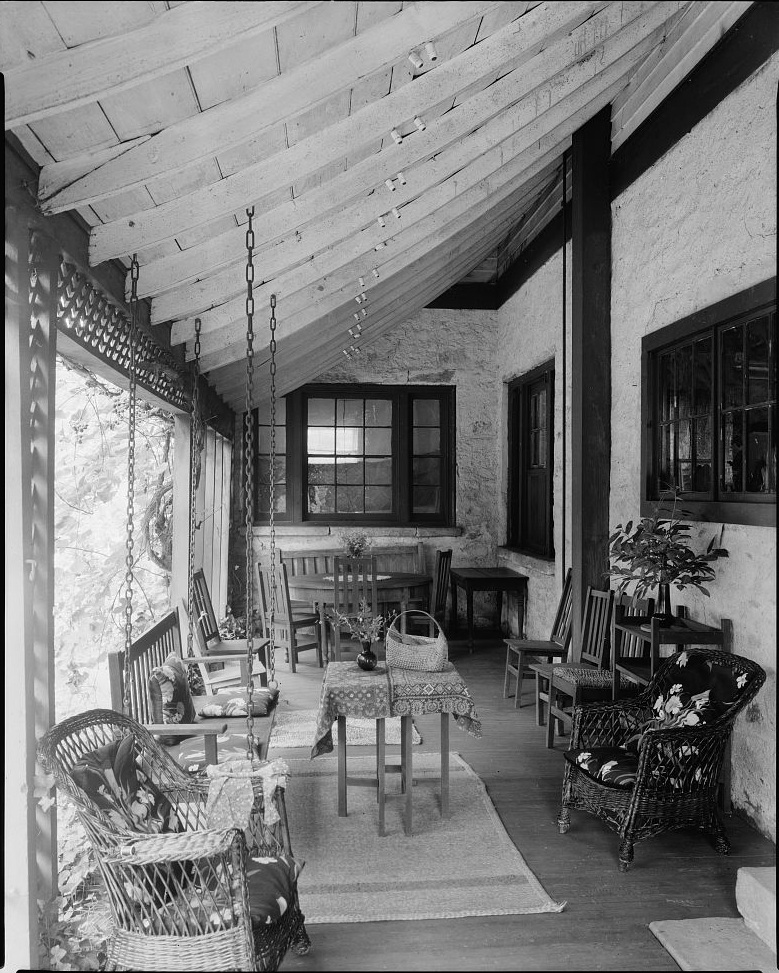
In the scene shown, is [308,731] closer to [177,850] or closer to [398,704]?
[398,704]

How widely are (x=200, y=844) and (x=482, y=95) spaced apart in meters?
3.00

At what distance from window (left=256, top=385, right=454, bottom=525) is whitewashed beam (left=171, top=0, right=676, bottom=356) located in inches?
171

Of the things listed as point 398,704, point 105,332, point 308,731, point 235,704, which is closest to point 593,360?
point 398,704

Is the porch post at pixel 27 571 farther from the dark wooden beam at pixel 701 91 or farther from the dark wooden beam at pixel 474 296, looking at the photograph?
the dark wooden beam at pixel 474 296

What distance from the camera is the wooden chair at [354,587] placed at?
6.97 meters

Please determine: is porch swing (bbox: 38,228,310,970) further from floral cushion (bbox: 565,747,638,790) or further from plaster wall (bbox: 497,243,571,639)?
plaster wall (bbox: 497,243,571,639)

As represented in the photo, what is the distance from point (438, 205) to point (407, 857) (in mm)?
3087

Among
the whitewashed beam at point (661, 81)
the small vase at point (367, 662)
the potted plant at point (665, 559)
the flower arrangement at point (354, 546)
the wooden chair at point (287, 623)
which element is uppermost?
the whitewashed beam at point (661, 81)

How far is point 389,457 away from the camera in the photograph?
9.16 m

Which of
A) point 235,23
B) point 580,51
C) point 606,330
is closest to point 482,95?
point 580,51

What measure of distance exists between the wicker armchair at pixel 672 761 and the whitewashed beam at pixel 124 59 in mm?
2847

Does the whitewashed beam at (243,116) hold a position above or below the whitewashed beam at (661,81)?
below

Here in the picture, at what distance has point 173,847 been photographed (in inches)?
86.2

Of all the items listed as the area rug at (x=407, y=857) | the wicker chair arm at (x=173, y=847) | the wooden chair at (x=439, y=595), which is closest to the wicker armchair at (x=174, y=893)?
the wicker chair arm at (x=173, y=847)
